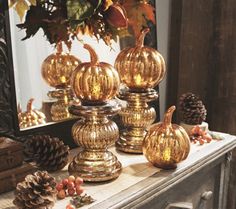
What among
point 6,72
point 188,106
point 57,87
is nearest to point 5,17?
point 6,72

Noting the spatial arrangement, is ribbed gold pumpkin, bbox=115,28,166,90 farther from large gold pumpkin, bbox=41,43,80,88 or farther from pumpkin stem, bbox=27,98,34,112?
pumpkin stem, bbox=27,98,34,112

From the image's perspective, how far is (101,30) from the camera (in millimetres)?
835

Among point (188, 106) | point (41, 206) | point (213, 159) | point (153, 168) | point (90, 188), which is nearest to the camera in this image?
point (41, 206)

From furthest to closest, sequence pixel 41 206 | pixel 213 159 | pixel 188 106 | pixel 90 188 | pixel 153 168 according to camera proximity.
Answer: pixel 188 106, pixel 213 159, pixel 153 168, pixel 90 188, pixel 41 206

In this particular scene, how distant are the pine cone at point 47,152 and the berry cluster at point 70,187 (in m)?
0.11

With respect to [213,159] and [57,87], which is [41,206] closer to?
[57,87]

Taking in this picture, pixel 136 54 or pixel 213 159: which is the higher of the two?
pixel 136 54

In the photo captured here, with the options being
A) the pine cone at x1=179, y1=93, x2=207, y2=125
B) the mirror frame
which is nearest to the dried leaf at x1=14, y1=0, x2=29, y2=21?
the mirror frame

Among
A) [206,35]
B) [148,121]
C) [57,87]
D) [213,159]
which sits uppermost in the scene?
[206,35]

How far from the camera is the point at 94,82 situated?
0.81 meters

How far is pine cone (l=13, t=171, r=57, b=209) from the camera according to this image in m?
0.66

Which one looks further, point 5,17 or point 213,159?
point 213,159

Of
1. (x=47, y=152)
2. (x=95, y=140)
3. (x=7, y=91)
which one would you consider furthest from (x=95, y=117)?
(x=7, y=91)

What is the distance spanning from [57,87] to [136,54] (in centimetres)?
26
